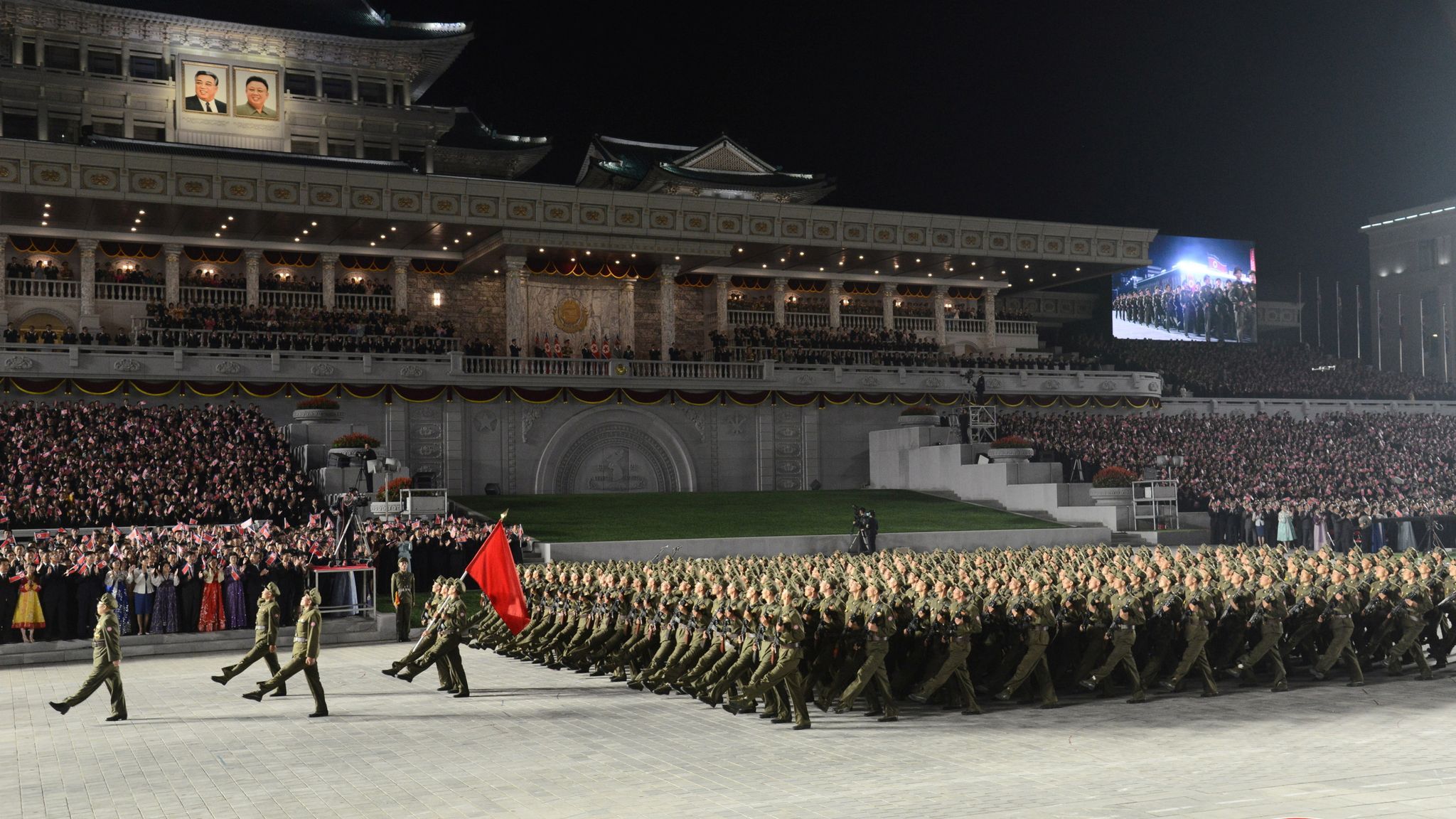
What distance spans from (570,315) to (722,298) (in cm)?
623

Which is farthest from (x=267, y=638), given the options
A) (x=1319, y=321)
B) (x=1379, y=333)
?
(x=1379, y=333)

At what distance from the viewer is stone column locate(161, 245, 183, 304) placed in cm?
4412

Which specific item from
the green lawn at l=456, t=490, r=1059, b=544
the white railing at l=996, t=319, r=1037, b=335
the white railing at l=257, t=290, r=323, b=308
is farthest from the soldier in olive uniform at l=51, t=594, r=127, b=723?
the white railing at l=996, t=319, r=1037, b=335

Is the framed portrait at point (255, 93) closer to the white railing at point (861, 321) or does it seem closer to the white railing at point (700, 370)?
the white railing at point (700, 370)

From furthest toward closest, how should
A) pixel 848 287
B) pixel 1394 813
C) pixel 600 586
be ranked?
pixel 848 287
pixel 600 586
pixel 1394 813

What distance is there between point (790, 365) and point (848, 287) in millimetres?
10908

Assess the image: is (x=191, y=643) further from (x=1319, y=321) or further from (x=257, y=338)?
(x=1319, y=321)

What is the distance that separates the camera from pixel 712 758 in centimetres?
1238

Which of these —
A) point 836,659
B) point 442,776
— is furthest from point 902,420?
point 442,776

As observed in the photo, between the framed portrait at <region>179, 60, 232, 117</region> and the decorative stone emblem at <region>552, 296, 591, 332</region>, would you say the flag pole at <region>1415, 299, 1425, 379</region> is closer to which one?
the decorative stone emblem at <region>552, 296, 591, 332</region>

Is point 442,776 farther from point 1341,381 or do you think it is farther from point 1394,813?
point 1341,381

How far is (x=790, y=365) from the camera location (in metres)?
45.9

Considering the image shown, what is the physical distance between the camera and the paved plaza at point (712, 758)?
34.1 feet

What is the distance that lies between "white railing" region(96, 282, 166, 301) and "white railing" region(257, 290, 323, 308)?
3290mm
